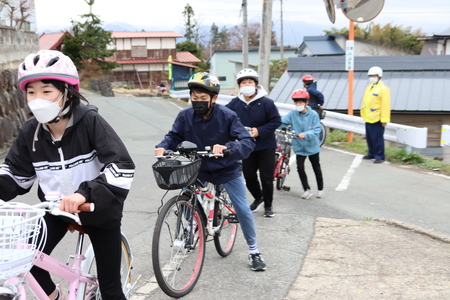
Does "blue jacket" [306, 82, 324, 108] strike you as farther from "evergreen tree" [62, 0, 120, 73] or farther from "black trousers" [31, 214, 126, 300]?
"evergreen tree" [62, 0, 120, 73]

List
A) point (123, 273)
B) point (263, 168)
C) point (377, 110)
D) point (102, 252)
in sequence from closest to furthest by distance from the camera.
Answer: point (102, 252), point (123, 273), point (263, 168), point (377, 110)

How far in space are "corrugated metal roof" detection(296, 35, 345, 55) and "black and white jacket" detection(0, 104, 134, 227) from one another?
35.7 metres

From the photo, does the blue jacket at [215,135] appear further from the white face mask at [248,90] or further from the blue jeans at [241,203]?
the white face mask at [248,90]

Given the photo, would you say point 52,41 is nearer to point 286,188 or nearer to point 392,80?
point 392,80

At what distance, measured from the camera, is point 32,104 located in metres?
2.80

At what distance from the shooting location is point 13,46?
13633mm

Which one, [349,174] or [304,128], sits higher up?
[304,128]

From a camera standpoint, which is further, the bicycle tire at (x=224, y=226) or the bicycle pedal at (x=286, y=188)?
the bicycle pedal at (x=286, y=188)

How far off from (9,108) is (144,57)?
5127 centimetres

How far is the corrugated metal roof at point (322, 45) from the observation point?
37.8m

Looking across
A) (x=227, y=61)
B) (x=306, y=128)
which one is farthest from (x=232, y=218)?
(x=227, y=61)

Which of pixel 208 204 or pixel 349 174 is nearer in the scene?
pixel 208 204

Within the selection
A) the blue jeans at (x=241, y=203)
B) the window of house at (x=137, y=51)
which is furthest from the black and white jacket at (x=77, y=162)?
the window of house at (x=137, y=51)

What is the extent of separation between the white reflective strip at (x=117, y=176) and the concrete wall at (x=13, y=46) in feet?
34.9
